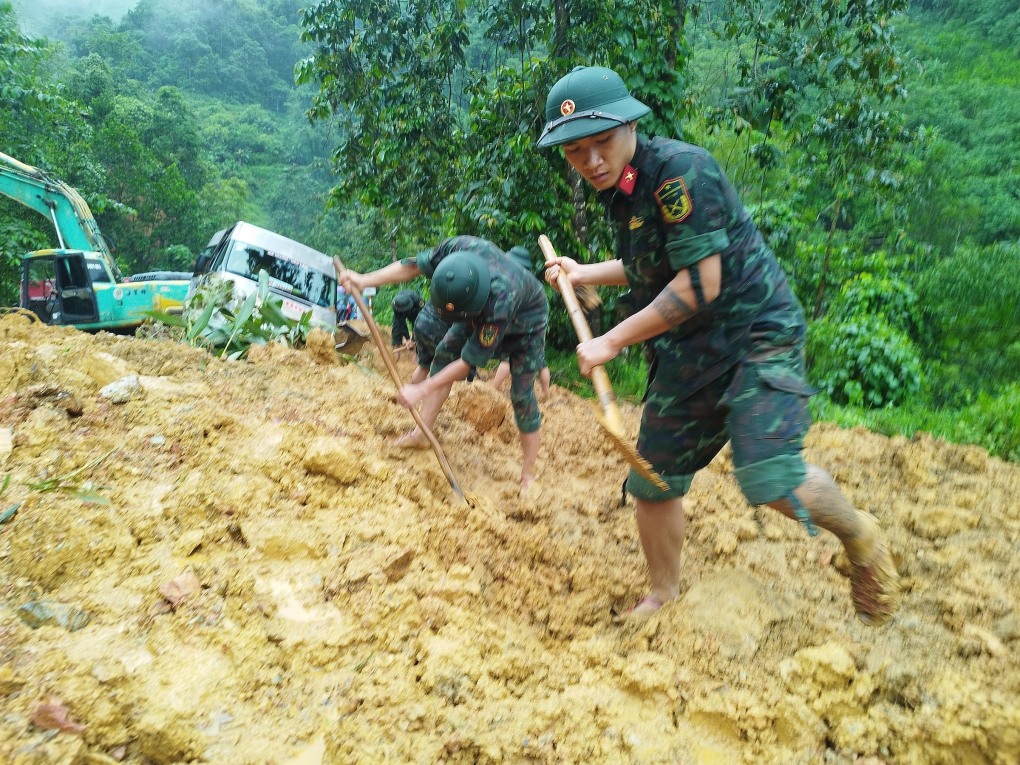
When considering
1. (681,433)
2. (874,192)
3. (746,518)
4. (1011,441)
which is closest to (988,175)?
(874,192)

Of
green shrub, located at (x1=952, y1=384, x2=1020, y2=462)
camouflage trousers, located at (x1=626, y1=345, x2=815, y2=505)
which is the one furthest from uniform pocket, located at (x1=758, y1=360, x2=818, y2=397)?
green shrub, located at (x1=952, y1=384, x2=1020, y2=462)

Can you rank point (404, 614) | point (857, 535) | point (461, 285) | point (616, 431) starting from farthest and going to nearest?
point (461, 285)
point (404, 614)
point (616, 431)
point (857, 535)

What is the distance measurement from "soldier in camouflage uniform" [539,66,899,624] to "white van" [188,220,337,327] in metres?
5.91

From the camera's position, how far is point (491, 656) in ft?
6.91

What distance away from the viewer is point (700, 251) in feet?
6.16

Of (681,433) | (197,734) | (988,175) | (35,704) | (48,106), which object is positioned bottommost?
(988,175)

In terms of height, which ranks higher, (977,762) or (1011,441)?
(977,762)

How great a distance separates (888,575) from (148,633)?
2.04 metres

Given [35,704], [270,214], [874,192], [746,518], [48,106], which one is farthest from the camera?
[270,214]

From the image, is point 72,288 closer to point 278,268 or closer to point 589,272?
point 278,268

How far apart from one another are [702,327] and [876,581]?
853mm

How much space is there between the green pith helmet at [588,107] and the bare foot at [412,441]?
200cm

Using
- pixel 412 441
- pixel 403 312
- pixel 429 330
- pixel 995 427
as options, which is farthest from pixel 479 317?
pixel 403 312

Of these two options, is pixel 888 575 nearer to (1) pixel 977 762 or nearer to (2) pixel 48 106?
(1) pixel 977 762
